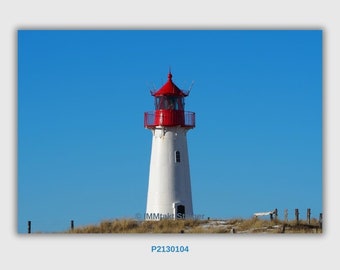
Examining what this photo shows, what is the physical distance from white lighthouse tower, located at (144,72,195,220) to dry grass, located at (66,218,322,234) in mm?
1646

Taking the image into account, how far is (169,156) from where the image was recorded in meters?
26.2

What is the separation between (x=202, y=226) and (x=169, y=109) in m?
4.28

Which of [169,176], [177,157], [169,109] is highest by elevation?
[169,109]

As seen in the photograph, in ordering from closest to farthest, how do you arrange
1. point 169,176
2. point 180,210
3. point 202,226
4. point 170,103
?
1. point 202,226
2. point 180,210
3. point 169,176
4. point 170,103

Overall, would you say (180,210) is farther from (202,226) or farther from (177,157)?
(202,226)

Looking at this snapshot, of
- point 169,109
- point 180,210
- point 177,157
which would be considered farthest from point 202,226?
point 169,109

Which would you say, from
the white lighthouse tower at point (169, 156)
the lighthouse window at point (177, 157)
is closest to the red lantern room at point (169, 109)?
the white lighthouse tower at point (169, 156)

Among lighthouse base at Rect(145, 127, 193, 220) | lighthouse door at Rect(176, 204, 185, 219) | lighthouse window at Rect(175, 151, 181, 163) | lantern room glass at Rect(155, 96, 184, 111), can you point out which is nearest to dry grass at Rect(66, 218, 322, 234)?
lighthouse door at Rect(176, 204, 185, 219)

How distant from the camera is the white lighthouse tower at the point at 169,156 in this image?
25891mm

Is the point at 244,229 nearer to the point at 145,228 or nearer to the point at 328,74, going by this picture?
the point at 145,228

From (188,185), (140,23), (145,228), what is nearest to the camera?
(140,23)
